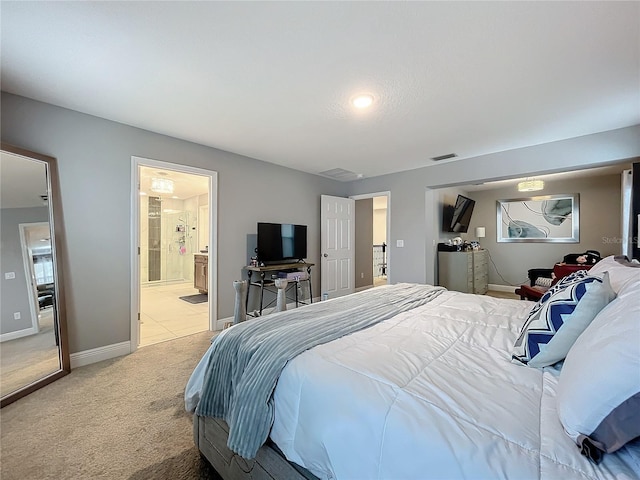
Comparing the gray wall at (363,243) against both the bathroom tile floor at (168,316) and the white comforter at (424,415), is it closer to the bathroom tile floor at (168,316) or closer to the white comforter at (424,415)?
the bathroom tile floor at (168,316)

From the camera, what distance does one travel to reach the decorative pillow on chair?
1063mm

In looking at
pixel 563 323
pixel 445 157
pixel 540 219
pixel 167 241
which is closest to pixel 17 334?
pixel 563 323

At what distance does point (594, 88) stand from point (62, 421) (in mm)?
4611

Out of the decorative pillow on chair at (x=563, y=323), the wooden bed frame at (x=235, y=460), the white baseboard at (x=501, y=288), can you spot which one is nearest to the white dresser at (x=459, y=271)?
the white baseboard at (x=501, y=288)

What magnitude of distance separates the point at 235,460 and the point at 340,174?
4.37 meters

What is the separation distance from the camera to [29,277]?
230cm

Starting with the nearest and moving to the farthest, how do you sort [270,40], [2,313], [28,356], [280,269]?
[270,40] < [2,313] < [28,356] < [280,269]

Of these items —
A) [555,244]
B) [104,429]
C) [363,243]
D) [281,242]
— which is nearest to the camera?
[104,429]

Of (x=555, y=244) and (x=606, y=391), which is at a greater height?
(x=555, y=244)

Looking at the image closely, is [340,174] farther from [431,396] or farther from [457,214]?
[431,396]

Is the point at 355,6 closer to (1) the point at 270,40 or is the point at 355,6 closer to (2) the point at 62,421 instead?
(1) the point at 270,40

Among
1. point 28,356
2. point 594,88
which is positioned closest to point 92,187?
point 28,356

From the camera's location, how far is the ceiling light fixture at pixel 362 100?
90.9 inches

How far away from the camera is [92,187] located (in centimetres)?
268
